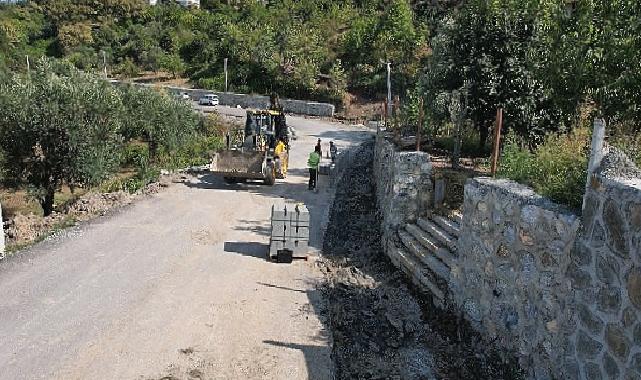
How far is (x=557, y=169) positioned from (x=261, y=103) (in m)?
39.8

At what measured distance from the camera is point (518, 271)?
6176 mm

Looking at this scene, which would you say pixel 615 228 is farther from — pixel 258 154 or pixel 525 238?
pixel 258 154

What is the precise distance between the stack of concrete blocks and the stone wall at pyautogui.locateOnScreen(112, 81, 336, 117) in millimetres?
31007

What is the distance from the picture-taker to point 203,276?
9812 millimetres

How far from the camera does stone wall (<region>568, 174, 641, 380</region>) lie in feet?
13.3

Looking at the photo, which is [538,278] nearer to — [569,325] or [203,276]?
[569,325]

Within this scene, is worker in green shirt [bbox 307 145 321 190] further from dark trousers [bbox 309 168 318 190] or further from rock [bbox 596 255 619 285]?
rock [bbox 596 255 619 285]

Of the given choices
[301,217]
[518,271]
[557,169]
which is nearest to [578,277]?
[518,271]

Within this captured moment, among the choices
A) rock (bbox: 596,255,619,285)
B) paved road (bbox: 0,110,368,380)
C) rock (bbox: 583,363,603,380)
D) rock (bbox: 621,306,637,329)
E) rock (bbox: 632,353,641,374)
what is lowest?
paved road (bbox: 0,110,368,380)

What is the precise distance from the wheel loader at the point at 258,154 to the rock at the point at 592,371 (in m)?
13.6

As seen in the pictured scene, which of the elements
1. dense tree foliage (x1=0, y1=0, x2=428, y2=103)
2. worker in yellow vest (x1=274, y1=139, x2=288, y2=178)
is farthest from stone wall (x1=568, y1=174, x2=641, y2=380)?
dense tree foliage (x1=0, y1=0, x2=428, y2=103)

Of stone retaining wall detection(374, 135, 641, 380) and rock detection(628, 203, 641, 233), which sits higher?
rock detection(628, 203, 641, 233)

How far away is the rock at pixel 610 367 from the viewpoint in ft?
13.8

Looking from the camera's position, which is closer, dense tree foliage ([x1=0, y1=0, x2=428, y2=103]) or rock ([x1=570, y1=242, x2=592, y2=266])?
rock ([x1=570, y1=242, x2=592, y2=266])
